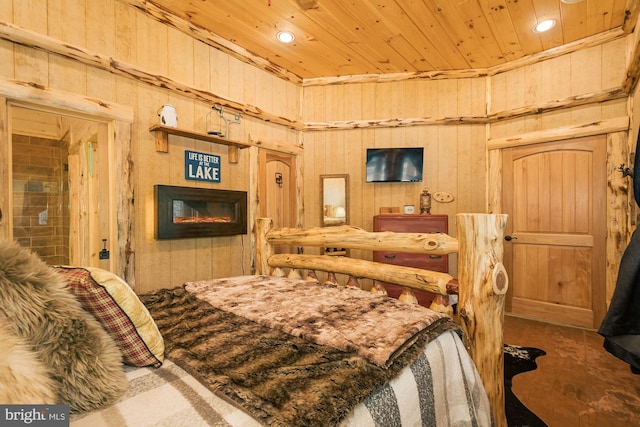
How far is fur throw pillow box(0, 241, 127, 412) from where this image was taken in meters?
0.75

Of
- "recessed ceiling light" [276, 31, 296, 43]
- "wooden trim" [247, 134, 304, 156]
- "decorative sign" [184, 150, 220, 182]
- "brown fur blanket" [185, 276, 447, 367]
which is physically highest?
"recessed ceiling light" [276, 31, 296, 43]

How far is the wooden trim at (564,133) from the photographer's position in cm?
316

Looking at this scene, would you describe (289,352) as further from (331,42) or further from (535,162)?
(535,162)

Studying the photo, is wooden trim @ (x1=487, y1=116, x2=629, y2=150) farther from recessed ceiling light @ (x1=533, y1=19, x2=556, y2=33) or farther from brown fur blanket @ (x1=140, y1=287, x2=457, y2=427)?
brown fur blanket @ (x1=140, y1=287, x2=457, y2=427)

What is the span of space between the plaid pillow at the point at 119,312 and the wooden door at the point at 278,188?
276cm

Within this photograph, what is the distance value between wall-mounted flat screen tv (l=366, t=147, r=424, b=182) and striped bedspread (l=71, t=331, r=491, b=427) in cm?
295

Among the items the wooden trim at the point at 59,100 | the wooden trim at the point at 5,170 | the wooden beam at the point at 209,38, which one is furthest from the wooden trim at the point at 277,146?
the wooden trim at the point at 5,170

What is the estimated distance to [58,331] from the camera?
80 centimetres

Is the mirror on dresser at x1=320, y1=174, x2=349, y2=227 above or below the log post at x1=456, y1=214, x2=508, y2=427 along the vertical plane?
above

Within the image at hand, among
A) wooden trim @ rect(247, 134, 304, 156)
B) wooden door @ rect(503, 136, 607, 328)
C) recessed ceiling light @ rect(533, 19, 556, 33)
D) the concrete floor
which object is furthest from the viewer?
wooden trim @ rect(247, 134, 304, 156)

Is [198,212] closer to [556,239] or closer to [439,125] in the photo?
[439,125]

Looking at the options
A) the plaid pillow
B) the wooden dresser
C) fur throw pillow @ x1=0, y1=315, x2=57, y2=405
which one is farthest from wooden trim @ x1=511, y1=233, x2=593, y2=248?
fur throw pillow @ x1=0, y1=315, x2=57, y2=405

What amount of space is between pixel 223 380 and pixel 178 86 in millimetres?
2931

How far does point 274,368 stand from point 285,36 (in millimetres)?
3298
